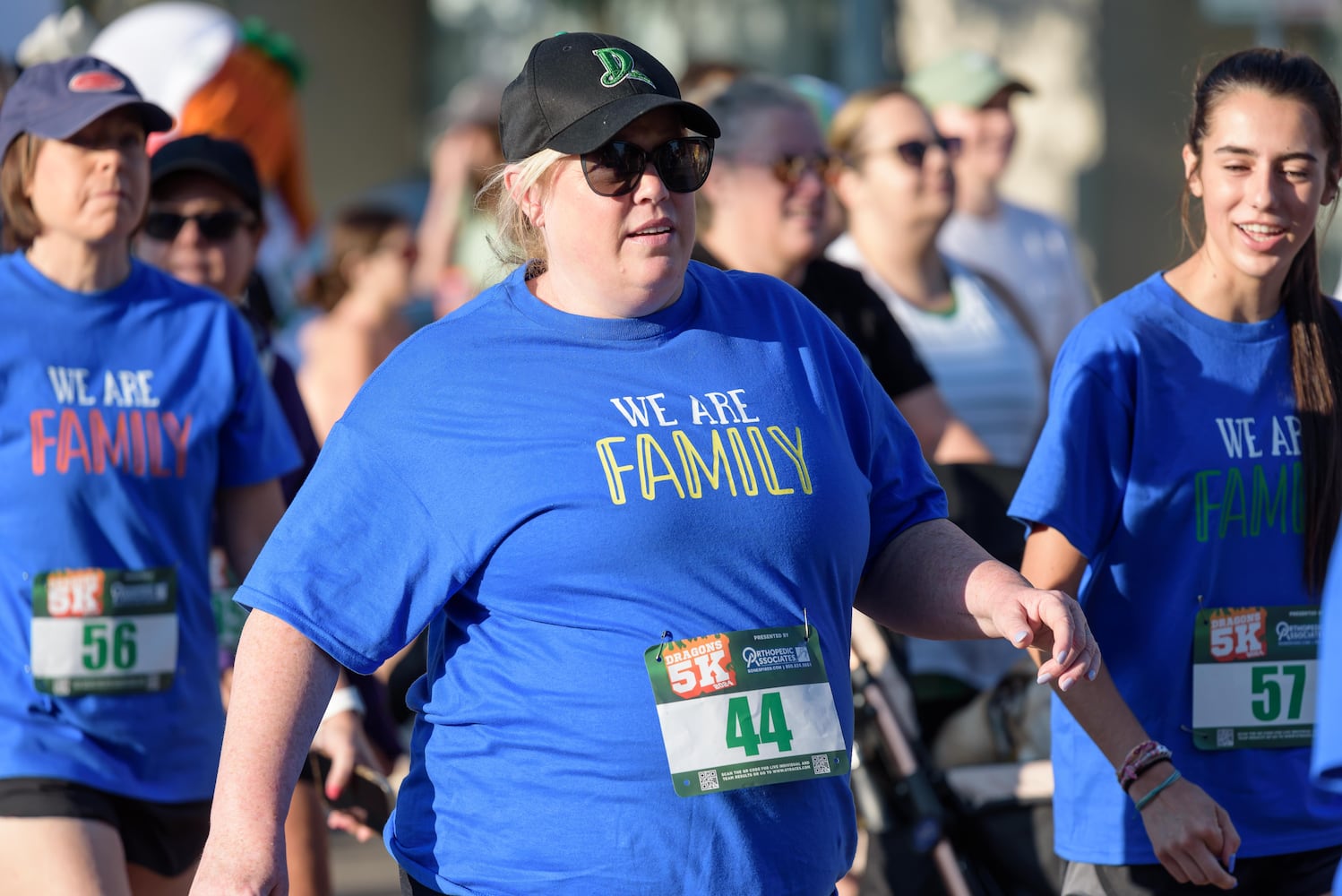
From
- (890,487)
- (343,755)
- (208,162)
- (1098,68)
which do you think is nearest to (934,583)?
(890,487)

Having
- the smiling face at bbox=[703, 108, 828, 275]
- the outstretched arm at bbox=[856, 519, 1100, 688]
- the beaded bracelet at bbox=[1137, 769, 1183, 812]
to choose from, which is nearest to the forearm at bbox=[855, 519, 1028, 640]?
the outstretched arm at bbox=[856, 519, 1100, 688]

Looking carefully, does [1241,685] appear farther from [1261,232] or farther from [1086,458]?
[1261,232]

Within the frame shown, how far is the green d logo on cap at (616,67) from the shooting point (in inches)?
118

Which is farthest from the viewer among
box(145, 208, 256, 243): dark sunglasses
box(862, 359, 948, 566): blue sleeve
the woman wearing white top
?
the woman wearing white top

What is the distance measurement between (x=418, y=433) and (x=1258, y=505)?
162 cm

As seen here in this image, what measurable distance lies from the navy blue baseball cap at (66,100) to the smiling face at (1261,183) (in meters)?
2.36

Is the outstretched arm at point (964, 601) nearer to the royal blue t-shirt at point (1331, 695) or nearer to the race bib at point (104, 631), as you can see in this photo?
the royal blue t-shirt at point (1331, 695)

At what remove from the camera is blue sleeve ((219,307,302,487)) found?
441 centimetres

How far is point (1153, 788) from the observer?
3.40 meters

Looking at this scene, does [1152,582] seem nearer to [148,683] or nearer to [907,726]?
[907,726]

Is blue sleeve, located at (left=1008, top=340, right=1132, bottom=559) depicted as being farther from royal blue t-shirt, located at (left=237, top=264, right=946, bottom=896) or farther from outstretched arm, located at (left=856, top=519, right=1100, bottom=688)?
royal blue t-shirt, located at (left=237, top=264, right=946, bottom=896)

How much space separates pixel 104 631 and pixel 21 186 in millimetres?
1075

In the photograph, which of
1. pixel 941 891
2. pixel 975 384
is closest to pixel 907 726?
pixel 941 891

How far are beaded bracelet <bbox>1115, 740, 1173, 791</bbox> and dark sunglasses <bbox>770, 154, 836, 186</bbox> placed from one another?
7.36ft
